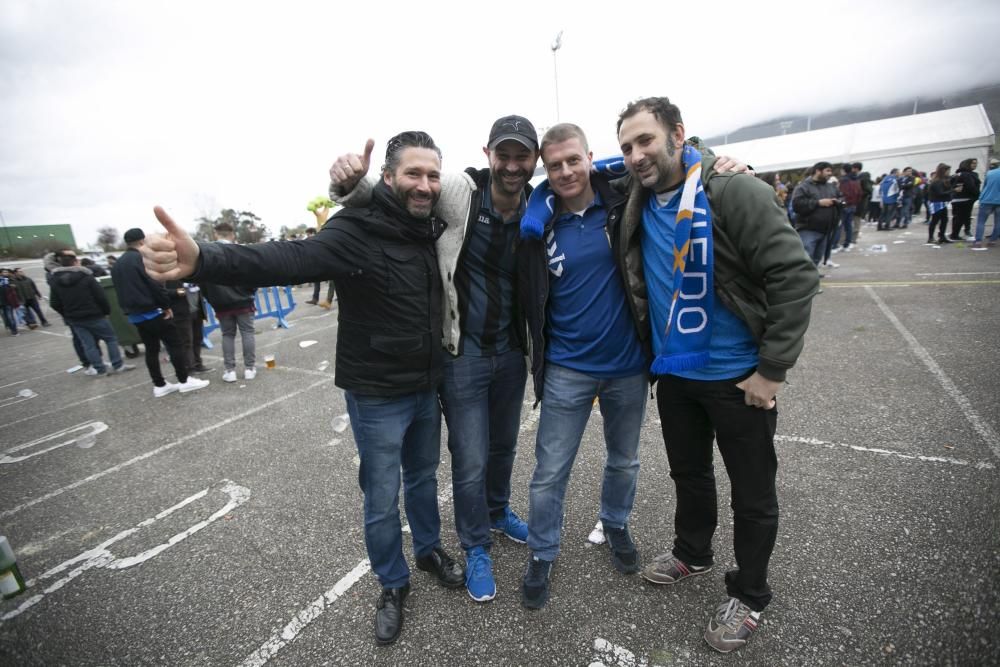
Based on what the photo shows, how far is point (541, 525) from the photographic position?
217 centimetres

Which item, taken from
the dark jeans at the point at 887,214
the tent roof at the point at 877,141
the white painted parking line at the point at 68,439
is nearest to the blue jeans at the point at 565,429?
the white painted parking line at the point at 68,439

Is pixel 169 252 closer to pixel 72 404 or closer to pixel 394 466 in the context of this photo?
pixel 394 466

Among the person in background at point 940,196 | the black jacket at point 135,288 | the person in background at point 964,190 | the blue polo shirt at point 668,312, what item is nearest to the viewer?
the blue polo shirt at point 668,312

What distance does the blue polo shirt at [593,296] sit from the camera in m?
1.99

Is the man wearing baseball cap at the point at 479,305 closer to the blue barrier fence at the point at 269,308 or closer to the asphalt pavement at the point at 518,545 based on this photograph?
the asphalt pavement at the point at 518,545

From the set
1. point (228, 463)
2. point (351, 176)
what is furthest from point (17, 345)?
point (351, 176)

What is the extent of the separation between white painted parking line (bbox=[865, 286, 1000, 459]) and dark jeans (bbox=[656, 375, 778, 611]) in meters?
2.37

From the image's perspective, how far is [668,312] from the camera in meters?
1.86

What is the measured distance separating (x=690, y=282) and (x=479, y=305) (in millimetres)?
962

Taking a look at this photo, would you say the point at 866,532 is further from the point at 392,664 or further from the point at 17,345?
the point at 17,345

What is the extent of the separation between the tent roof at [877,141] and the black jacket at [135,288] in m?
24.7

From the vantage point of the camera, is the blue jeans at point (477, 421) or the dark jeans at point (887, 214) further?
the dark jeans at point (887, 214)

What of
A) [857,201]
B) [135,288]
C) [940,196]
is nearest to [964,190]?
[940,196]

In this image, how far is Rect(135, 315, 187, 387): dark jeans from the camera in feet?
18.1
